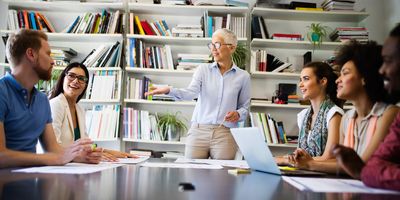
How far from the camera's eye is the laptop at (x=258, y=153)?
47.8 inches

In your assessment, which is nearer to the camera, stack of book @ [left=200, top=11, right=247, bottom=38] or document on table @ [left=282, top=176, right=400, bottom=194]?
document on table @ [left=282, top=176, right=400, bottom=194]

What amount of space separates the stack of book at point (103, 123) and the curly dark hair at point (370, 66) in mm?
2728

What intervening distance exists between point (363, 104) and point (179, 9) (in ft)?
9.35

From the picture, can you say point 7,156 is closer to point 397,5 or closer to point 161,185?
point 161,185

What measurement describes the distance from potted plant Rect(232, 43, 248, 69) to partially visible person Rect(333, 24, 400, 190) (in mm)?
2667

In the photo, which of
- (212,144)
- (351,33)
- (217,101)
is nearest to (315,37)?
(351,33)

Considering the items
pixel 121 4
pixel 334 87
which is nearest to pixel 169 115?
pixel 121 4

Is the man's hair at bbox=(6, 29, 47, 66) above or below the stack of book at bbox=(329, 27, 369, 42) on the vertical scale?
below

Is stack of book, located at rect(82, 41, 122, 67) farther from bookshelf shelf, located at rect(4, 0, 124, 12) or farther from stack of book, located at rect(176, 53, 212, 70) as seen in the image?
stack of book, located at rect(176, 53, 212, 70)

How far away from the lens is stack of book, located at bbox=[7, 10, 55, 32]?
371cm

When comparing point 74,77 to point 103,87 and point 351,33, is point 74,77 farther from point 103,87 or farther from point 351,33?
point 351,33

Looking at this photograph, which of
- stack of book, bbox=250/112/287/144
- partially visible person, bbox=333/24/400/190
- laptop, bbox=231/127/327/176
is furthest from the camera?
stack of book, bbox=250/112/287/144

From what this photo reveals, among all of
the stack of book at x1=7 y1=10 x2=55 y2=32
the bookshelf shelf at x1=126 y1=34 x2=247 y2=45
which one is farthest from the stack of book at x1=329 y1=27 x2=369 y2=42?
the stack of book at x1=7 y1=10 x2=55 y2=32

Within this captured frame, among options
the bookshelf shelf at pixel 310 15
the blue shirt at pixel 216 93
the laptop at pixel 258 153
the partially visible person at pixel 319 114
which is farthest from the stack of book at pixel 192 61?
the laptop at pixel 258 153
